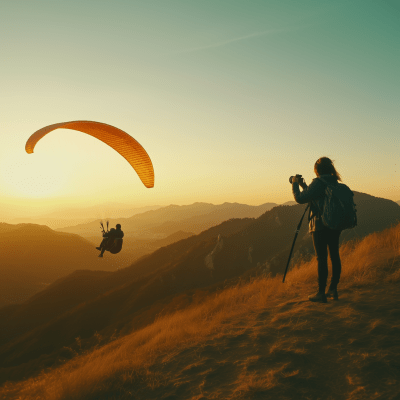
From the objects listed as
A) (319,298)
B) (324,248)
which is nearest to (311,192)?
(324,248)

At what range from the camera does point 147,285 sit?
4750cm

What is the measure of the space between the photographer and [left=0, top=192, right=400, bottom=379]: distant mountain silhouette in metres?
30.2

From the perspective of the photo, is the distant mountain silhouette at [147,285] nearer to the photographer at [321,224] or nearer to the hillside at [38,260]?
the photographer at [321,224]

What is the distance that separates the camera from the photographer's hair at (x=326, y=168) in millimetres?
4125

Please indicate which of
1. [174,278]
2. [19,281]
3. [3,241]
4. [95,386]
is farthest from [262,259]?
[3,241]

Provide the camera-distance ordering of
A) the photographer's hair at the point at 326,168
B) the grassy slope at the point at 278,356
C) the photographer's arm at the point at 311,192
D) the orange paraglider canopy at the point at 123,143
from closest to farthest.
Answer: the grassy slope at the point at 278,356, the photographer's arm at the point at 311,192, the photographer's hair at the point at 326,168, the orange paraglider canopy at the point at 123,143

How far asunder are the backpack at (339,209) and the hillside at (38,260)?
10142cm

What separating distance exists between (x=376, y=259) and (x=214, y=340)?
396 cm

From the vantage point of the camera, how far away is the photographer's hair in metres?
4.12

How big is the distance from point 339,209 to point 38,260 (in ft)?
445

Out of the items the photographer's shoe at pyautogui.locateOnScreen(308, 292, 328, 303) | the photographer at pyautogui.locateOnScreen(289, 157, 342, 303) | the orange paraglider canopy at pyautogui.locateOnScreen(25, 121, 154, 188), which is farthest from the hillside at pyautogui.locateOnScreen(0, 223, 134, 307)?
the photographer at pyautogui.locateOnScreen(289, 157, 342, 303)

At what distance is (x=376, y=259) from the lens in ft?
18.3

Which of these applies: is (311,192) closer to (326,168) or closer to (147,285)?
(326,168)

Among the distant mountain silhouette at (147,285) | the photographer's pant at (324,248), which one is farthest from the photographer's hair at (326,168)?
the distant mountain silhouette at (147,285)
